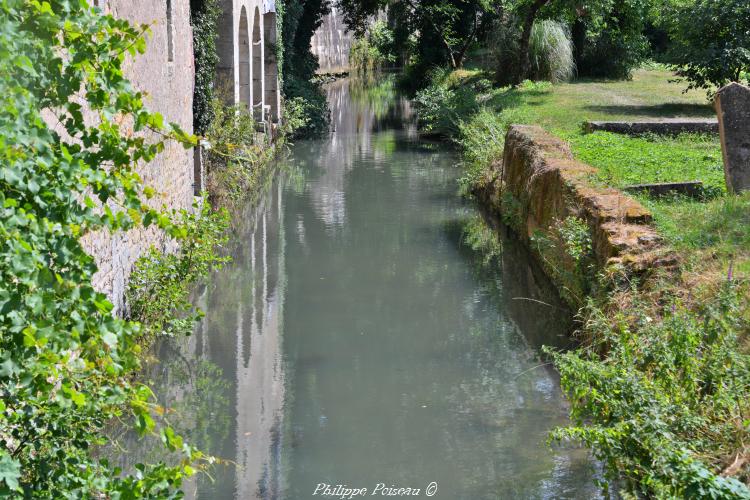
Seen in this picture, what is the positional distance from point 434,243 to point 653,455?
7.81 m

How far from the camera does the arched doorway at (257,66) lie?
19.0m

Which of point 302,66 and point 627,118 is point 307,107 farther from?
point 627,118

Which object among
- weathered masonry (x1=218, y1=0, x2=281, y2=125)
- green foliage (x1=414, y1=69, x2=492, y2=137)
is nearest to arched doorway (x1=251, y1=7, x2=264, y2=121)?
weathered masonry (x1=218, y1=0, x2=281, y2=125)

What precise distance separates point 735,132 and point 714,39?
8.00 metres

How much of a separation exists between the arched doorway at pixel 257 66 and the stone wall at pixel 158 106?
24.2ft

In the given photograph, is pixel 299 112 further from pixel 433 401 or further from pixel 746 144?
pixel 433 401

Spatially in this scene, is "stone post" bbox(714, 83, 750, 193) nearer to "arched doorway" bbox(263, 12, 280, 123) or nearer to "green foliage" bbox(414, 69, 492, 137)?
"green foliage" bbox(414, 69, 492, 137)

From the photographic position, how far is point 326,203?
48.6ft

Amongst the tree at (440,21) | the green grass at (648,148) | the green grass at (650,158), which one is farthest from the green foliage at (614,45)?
the green grass at (650,158)

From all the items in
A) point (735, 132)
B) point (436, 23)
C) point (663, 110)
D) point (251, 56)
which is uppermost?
point (436, 23)

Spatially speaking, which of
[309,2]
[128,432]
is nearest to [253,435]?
[128,432]

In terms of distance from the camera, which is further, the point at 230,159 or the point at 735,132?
the point at 230,159

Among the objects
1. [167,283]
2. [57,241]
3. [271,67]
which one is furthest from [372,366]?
[271,67]

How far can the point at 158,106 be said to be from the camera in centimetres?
932
